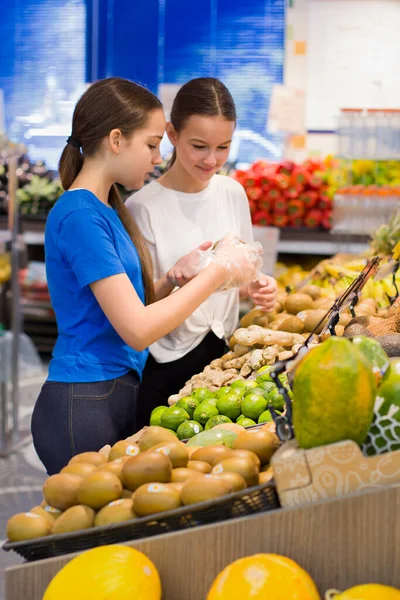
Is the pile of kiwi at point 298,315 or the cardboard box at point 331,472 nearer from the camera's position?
the cardboard box at point 331,472

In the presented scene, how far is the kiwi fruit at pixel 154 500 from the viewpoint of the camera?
1.17 m

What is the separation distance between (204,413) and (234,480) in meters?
0.65

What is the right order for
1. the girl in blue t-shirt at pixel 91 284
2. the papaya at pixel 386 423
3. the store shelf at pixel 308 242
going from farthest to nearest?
the store shelf at pixel 308 242, the girl in blue t-shirt at pixel 91 284, the papaya at pixel 386 423

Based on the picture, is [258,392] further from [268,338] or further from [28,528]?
[28,528]

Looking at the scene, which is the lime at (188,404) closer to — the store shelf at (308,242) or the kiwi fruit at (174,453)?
the kiwi fruit at (174,453)

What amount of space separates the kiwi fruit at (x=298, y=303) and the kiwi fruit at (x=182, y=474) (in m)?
1.48

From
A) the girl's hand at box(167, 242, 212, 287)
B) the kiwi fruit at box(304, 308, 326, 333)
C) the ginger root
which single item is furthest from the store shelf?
the girl's hand at box(167, 242, 212, 287)

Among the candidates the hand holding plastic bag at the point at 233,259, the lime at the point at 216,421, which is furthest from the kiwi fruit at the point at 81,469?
the hand holding plastic bag at the point at 233,259

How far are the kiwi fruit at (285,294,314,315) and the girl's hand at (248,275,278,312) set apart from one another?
0.14 metres

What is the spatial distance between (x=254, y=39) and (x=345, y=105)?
1.62m

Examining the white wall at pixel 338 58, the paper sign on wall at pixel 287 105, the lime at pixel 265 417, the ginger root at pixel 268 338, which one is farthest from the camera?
the white wall at pixel 338 58

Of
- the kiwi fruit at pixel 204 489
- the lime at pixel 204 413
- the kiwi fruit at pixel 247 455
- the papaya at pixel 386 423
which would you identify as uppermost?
the papaya at pixel 386 423

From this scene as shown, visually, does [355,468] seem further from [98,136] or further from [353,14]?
[353,14]

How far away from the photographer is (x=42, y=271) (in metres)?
7.02
